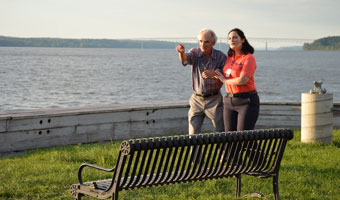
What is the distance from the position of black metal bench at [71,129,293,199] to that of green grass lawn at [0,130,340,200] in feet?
2.79

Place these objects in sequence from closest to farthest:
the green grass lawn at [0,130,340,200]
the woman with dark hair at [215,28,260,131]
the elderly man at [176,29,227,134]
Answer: the green grass lawn at [0,130,340,200] → the woman with dark hair at [215,28,260,131] → the elderly man at [176,29,227,134]

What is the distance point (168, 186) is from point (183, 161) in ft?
5.78

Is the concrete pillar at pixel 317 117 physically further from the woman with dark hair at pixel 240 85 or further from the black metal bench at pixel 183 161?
the black metal bench at pixel 183 161

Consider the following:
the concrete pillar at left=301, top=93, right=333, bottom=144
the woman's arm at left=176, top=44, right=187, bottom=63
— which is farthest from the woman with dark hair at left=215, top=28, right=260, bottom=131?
the concrete pillar at left=301, top=93, right=333, bottom=144

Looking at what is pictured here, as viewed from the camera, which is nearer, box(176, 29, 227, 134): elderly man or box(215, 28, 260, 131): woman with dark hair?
box(215, 28, 260, 131): woman with dark hair

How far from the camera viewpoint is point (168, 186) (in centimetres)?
649

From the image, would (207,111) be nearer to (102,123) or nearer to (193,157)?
(193,157)

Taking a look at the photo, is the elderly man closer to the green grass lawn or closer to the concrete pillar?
the green grass lawn

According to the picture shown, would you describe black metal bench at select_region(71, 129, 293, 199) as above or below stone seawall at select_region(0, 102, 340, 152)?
above

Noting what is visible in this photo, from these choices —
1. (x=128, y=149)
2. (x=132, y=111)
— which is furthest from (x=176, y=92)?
(x=128, y=149)

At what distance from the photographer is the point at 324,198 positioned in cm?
597

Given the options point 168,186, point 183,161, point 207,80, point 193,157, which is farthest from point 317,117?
point 183,161

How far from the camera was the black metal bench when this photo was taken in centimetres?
442

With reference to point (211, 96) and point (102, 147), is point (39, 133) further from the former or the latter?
point (211, 96)
